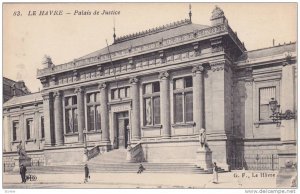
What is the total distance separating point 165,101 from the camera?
70.5 ft

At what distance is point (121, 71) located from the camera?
2316 cm

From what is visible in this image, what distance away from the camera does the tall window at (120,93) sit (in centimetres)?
2323

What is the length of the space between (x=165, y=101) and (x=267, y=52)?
6.69 metres

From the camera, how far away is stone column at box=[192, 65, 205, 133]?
2028cm

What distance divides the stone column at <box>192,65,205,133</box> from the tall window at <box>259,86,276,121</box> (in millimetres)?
3364

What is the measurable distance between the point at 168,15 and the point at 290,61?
7.68 meters

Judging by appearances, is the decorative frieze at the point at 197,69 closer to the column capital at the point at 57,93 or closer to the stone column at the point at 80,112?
the stone column at the point at 80,112

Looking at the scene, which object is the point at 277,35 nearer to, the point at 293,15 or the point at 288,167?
the point at 293,15

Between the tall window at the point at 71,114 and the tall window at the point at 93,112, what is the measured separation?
1205 millimetres

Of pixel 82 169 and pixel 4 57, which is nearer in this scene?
pixel 4 57

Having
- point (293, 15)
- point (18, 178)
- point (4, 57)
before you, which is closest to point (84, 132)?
point (18, 178)

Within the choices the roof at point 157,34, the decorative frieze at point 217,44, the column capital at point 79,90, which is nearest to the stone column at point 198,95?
the decorative frieze at point 217,44

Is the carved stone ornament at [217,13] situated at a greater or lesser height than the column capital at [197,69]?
greater

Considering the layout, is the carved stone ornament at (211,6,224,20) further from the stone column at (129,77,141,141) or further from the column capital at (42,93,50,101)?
the column capital at (42,93,50,101)
